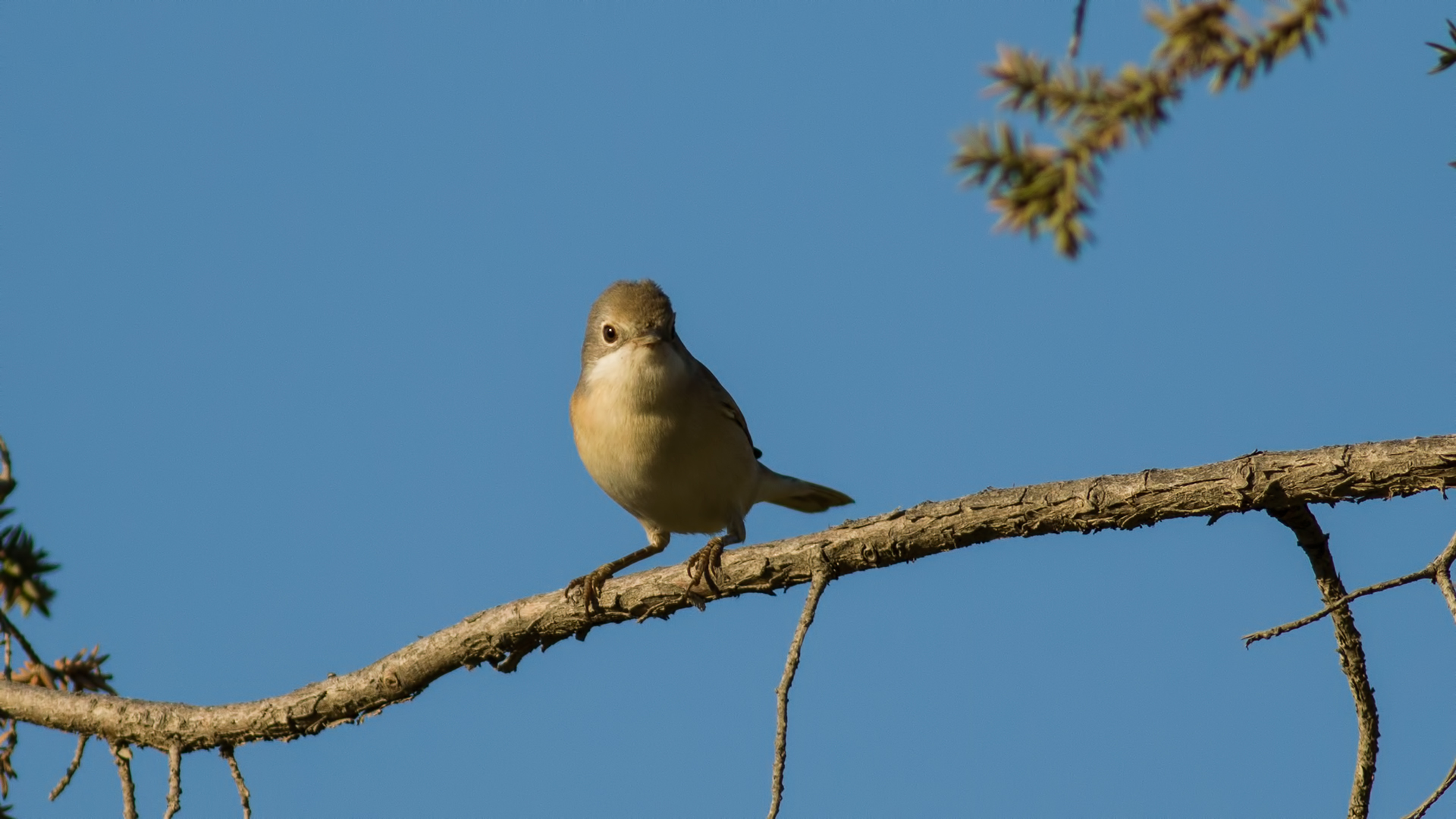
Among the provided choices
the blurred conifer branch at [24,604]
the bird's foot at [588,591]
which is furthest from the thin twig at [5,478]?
the bird's foot at [588,591]

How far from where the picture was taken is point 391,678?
18.2ft

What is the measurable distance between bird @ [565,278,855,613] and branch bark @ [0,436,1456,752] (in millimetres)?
915

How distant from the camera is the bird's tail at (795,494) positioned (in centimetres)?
771

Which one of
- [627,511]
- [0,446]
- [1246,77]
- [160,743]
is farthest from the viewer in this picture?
[627,511]

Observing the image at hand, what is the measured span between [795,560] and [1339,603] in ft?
6.48

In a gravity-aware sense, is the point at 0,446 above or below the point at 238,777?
above

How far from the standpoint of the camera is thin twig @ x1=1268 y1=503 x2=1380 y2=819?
4.21 metres

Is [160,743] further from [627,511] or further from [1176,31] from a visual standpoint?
[1176,31]

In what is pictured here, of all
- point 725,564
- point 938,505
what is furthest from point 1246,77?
point 725,564

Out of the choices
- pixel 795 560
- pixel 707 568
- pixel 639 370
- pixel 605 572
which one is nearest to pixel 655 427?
pixel 639 370

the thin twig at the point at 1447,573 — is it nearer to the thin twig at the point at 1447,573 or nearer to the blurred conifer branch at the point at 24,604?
the thin twig at the point at 1447,573

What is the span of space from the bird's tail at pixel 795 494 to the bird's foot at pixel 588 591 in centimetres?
202

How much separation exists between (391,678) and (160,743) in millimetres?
971

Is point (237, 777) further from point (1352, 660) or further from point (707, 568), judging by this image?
point (1352, 660)
